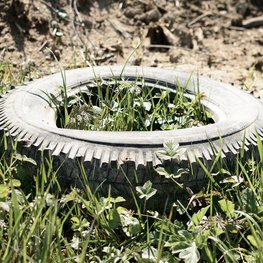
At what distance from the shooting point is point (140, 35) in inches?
192

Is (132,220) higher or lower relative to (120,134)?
lower

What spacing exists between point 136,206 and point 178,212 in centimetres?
18

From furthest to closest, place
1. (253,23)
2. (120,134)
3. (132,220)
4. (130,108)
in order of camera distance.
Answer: (253,23)
(130,108)
(120,134)
(132,220)

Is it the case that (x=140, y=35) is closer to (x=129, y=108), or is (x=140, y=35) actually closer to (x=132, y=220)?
(x=129, y=108)

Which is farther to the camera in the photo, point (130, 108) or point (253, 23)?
point (253, 23)

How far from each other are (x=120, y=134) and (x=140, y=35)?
229 centimetres

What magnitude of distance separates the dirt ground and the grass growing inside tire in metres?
0.71

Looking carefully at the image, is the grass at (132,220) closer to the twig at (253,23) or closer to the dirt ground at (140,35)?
the dirt ground at (140,35)

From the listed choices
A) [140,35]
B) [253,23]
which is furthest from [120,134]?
[253,23]

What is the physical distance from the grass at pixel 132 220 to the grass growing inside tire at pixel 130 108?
17.8 inches

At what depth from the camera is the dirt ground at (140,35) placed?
437 centimetres

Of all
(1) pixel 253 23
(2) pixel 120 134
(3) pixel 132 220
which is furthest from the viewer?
(1) pixel 253 23

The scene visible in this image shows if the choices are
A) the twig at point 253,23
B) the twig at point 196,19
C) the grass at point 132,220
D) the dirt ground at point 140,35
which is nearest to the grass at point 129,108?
the grass at point 132,220

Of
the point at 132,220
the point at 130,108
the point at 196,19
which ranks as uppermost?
the point at 130,108
